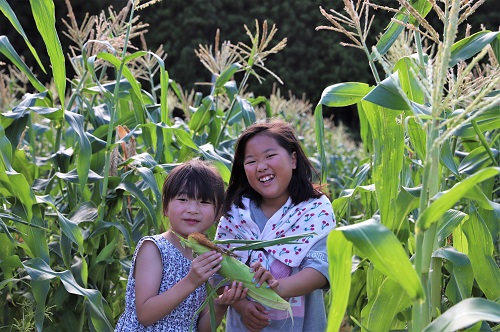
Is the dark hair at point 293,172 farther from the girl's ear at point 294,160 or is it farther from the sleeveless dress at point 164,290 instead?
the sleeveless dress at point 164,290

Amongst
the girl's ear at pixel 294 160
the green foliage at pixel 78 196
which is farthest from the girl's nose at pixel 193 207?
the green foliage at pixel 78 196

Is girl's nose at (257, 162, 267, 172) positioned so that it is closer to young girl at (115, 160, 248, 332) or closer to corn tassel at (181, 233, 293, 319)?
young girl at (115, 160, 248, 332)

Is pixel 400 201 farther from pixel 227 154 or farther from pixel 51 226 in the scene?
pixel 51 226

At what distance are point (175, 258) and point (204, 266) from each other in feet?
0.97

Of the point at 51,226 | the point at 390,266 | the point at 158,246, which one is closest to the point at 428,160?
the point at 390,266

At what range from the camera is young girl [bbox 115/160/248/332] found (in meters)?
2.43

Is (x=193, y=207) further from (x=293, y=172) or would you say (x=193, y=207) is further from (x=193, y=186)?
(x=293, y=172)

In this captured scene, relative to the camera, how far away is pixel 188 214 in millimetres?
2449

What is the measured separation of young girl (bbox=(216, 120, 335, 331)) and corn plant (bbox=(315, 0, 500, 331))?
158mm

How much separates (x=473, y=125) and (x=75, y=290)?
A: 5.02 feet

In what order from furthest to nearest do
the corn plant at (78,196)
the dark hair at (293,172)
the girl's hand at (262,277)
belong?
the corn plant at (78,196)
the dark hair at (293,172)
the girl's hand at (262,277)

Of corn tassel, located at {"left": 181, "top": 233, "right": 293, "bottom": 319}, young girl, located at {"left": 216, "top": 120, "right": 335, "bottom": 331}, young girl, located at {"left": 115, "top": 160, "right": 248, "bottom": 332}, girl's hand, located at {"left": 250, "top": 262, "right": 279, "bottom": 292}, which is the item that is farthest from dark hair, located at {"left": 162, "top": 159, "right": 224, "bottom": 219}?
girl's hand, located at {"left": 250, "top": 262, "right": 279, "bottom": 292}

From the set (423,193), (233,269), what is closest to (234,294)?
(233,269)

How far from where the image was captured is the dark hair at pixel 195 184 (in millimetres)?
2465
